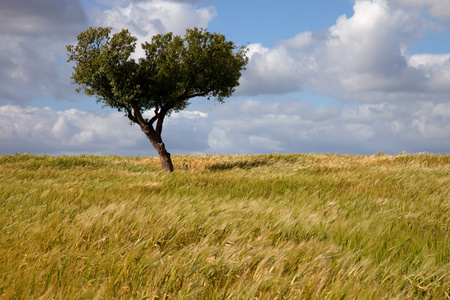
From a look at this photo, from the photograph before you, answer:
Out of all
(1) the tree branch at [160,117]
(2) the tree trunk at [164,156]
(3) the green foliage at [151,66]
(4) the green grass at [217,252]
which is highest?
(3) the green foliage at [151,66]

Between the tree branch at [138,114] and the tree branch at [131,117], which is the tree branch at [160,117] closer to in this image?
the tree branch at [138,114]

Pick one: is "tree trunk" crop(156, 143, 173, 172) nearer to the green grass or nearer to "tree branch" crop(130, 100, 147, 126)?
"tree branch" crop(130, 100, 147, 126)

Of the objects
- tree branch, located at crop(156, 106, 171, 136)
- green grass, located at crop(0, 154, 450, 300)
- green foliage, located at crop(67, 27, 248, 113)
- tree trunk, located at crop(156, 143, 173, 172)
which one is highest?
green foliage, located at crop(67, 27, 248, 113)

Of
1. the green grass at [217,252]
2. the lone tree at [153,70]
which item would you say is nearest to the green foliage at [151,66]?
the lone tree at [153,70]

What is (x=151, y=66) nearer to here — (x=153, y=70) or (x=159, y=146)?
(x=153, y=70)

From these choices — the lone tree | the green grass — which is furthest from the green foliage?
the green grass

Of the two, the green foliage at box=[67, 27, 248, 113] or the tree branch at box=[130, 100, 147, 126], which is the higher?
the green foliage at box=[67, 27, 248, 113]

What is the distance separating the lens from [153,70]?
2617 centimetres

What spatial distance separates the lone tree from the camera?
25.0m

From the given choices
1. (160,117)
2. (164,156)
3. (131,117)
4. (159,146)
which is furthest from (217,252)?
(131,117)

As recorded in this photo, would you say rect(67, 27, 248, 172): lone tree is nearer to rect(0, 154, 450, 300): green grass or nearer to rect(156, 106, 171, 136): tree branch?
rect(156, 106, 171, 136): tree branch

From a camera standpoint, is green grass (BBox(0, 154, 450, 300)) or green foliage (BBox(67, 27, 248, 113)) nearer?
green grass (BBox(0, 154, 450, 300))

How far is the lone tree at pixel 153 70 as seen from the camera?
25.0 m

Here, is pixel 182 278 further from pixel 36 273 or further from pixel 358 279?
pixel 358 279
